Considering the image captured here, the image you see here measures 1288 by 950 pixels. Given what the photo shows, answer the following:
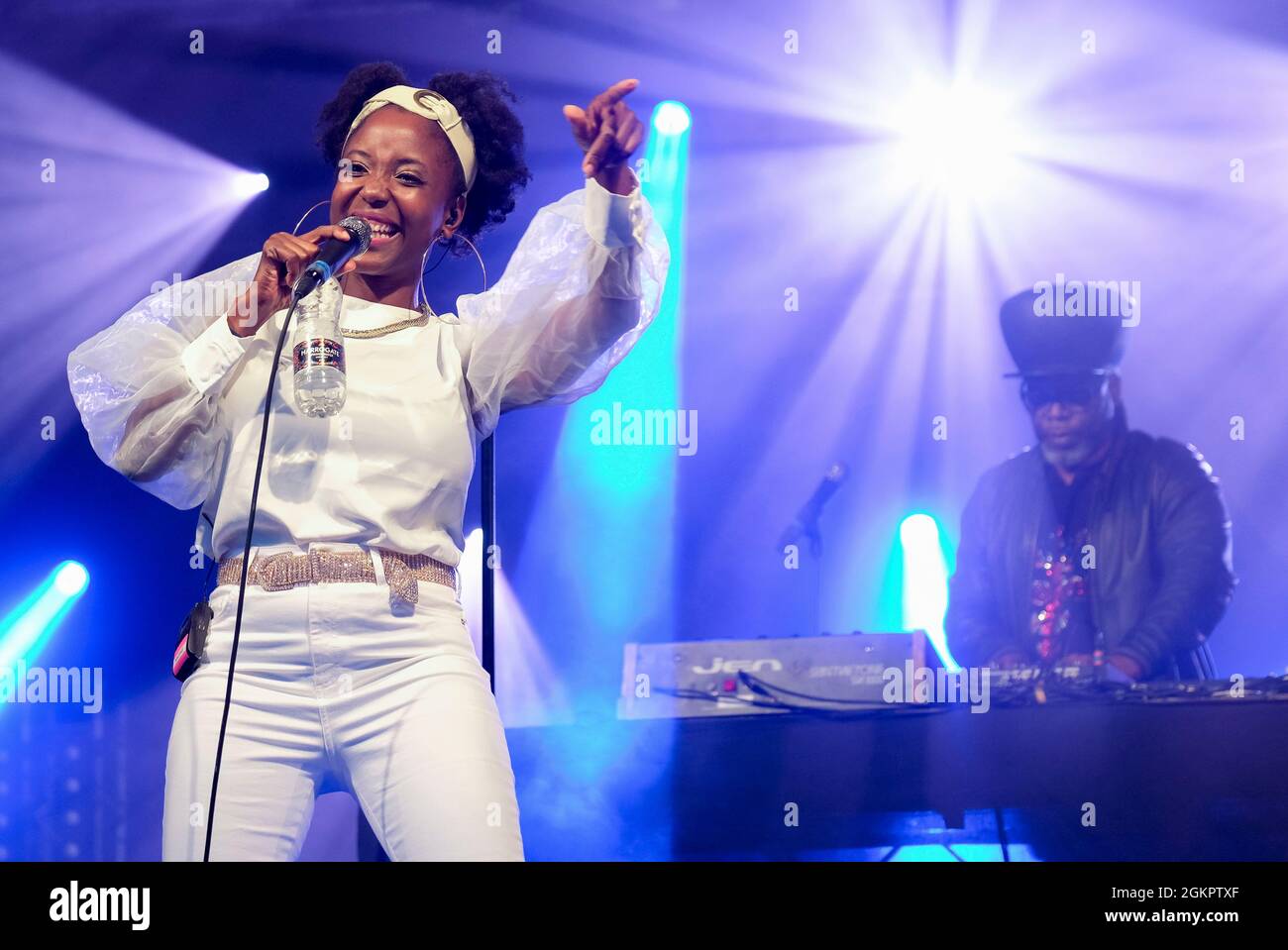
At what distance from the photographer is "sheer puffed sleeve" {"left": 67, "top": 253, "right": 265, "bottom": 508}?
1846 mm

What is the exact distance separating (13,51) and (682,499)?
230 centimetres

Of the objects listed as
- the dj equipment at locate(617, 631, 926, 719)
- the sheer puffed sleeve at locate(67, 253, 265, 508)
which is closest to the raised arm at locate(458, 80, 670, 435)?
the sheer puffed sleeve at locate(67, 253, 265, 508)

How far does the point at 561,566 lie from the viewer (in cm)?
421

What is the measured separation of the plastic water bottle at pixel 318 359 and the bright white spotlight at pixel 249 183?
1831 mm

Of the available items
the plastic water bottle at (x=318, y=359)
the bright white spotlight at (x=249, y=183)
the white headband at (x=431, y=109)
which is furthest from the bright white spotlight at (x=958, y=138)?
the plastic water bottle at (x=318, y=359)

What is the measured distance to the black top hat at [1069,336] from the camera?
396cm

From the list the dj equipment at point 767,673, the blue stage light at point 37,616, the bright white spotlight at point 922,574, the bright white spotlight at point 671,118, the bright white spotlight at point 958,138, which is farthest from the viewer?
the bright white spotlight at point 922,574

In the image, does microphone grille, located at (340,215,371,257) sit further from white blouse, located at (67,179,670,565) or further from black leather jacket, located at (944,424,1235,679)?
black leather jacket, located at (944,424,1235,679)

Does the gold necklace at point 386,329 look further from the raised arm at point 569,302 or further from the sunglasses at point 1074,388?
the sunglasses at point 1074,388

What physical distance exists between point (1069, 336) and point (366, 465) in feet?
8.96

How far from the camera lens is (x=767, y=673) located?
2941 millimetres

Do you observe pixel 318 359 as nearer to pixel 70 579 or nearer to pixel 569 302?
pixel 569 302

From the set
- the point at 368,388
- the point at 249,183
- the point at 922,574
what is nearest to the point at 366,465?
the point at 368,388
